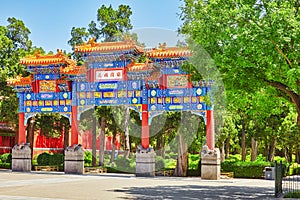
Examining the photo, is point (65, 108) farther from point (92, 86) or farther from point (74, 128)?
point (92, 86)

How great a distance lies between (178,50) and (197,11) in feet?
31.4

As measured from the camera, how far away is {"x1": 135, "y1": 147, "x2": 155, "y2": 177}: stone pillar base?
26969 mm

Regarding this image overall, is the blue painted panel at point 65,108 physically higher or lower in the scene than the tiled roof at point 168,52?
lower

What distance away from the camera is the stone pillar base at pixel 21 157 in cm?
2967

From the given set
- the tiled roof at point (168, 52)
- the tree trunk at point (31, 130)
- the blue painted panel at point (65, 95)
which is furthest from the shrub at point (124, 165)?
the tiled roof at point (168, 52)

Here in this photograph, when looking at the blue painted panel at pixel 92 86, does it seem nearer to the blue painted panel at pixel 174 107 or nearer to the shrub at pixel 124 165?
the blue painted panel at pixel 174 107

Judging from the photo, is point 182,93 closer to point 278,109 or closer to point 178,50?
point 178,50

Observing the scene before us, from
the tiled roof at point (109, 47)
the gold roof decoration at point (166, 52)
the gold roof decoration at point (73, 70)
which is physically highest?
the tiled roof at point (109, 47)

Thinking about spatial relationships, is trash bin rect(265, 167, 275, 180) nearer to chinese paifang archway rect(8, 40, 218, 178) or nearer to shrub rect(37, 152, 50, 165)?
chinese paifang archway rect(8, 40, 218, 178)

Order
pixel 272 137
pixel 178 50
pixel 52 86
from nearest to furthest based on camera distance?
pixel 178 50
pixel 52 86
pixel 272 137

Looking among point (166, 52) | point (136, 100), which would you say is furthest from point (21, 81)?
point (166, 52)

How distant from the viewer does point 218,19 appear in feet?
49.3

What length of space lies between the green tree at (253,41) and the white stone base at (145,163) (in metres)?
11.6

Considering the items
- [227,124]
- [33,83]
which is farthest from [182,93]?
[33,83]
